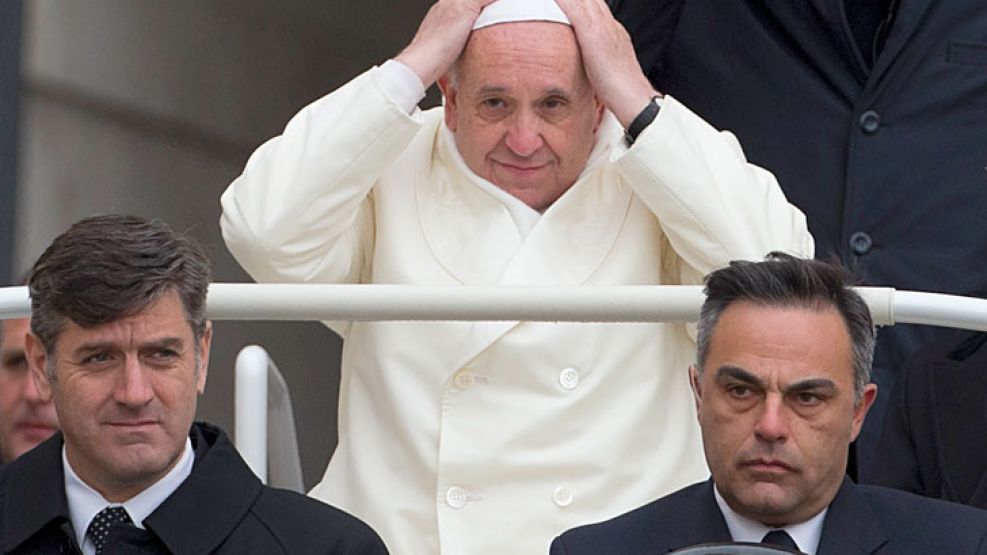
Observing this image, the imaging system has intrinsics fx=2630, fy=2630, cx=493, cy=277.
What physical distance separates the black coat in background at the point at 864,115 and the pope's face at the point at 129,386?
1649 millimetres

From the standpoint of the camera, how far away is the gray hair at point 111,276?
13.2 feet

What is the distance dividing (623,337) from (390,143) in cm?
55

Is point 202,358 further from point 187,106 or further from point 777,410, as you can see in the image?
point 187,106

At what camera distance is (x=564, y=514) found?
4574mm

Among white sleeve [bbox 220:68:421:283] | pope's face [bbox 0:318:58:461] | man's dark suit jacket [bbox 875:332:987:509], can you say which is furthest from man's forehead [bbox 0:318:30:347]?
man's dark suit jacket [bbox 875:332:987:509]

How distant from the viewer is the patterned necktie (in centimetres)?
405

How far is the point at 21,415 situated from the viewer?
5.38 m

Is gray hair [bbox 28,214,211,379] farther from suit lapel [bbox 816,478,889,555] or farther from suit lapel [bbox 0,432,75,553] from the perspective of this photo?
suit lapel [bbox 816,478,889,555]

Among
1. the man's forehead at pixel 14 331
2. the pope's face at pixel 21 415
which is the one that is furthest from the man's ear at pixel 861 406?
the man's forehead at pixel 14 331

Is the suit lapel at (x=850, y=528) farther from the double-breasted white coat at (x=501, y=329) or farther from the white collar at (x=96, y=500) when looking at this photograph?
the white collar at (x=96, y=500)

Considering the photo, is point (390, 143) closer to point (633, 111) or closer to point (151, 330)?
point (633, 111)

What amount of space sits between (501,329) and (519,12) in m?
0.58

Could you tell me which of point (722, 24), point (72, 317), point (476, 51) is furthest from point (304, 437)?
point (72, 317)

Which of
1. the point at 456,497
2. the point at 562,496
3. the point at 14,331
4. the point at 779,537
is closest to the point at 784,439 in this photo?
the point at 779,537
